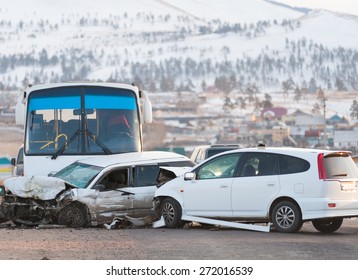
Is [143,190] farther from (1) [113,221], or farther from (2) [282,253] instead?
(2) [282,253]

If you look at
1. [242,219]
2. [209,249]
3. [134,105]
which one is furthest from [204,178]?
[134,105]

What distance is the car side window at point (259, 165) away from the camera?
1853 centimetres

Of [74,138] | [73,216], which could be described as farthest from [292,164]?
[74,138]

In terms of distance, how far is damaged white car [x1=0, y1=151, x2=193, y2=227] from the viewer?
19969 millimetres

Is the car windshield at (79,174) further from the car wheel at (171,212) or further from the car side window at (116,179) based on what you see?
the car wheel at (171,212)

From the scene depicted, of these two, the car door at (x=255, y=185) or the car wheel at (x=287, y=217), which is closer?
the car wheel at (x=287, y=217)

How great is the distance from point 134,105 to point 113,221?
208 inches

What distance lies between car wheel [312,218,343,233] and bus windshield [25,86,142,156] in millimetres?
6300

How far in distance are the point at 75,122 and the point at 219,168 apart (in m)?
5.81

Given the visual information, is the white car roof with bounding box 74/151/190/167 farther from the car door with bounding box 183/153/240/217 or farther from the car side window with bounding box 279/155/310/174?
the car side window with bounding box 279/155/310/174

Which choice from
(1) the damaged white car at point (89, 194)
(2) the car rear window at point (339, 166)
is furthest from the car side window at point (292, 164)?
(1) the damaged white car at point (89, 194)

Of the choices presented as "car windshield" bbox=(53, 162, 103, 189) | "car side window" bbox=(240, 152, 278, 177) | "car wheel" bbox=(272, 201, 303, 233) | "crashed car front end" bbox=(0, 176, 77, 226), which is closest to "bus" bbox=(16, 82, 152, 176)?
"car windshield" bbox=(53, 162, 103, 189)

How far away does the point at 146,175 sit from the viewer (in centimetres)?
2105

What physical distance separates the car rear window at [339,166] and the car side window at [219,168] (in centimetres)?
169
